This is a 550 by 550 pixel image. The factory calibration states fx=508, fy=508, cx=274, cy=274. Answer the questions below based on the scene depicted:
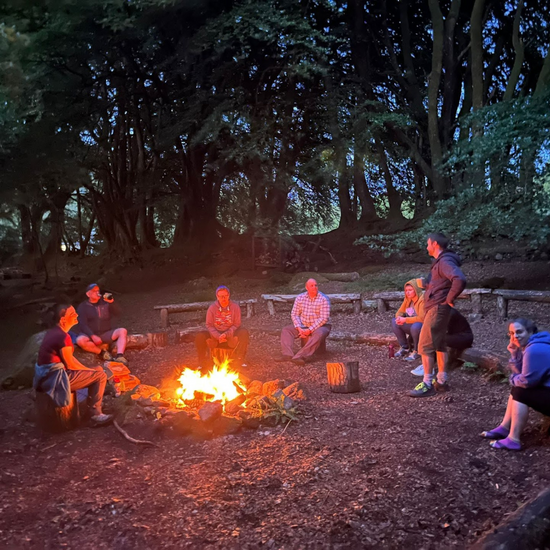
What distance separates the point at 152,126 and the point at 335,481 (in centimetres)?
1693

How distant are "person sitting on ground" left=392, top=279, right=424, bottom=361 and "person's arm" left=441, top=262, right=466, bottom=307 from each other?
1565mm

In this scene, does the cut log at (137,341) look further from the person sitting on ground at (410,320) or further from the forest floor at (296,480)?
the person sitting on ground at (410,320)

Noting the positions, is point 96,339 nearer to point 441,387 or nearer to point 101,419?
point 101,419

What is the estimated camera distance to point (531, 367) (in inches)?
141

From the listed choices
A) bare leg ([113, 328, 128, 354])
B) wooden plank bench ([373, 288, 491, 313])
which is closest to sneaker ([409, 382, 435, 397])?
wooden plank bench ([373, 288, 491, 313])

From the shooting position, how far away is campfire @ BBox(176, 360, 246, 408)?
5195 mm

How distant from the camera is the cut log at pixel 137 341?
8.25m

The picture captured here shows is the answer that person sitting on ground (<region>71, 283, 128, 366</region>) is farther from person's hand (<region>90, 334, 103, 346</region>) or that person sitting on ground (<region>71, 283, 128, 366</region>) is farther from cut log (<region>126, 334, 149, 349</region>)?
cut log (<region>126, 334, 149, 349</region>)

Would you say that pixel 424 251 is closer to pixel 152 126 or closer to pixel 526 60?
pixel 526 60

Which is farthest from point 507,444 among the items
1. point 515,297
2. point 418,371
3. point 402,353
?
point 515,297

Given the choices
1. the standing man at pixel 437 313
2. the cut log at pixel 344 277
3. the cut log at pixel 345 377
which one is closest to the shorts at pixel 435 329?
the standing man at pixel 437 313

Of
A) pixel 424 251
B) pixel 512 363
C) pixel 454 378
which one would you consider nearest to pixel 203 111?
pixel 424 251

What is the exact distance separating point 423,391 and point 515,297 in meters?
4.37

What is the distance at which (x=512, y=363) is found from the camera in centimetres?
386
